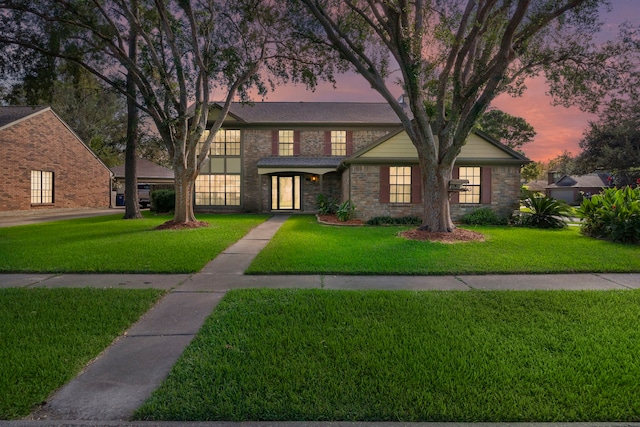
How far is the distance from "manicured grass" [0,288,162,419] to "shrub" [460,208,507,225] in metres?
12.9

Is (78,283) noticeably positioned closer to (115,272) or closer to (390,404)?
(115,272)

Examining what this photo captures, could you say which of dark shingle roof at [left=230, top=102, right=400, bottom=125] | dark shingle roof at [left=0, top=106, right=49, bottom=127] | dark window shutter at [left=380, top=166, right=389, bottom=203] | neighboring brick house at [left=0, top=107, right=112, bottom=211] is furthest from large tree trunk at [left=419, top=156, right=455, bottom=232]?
dark shingle roof at [left=0, top=106, right=49, bottom=127]

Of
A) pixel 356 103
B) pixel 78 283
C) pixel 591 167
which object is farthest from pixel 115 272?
pixel 591 167

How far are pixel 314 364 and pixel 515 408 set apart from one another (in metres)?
1.50

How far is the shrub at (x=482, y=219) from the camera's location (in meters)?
14.2

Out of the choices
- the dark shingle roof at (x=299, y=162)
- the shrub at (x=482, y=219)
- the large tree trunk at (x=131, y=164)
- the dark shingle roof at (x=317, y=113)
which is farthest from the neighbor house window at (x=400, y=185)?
the large tree trunk at (x=131, y=164)

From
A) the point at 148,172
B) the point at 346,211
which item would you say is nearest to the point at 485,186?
the point at 346,211

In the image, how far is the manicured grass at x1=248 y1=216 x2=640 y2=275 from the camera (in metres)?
6.28

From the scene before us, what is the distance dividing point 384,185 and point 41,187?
21.0 m

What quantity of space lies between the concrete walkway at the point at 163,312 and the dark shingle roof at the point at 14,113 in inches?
725

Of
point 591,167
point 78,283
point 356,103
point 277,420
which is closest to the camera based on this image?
point 277,420

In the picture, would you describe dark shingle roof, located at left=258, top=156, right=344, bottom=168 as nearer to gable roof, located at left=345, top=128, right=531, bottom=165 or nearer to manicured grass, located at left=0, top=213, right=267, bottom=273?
gable roof, located at left=345, top=128, right=531, bottom=165

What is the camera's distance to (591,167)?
98.6ft

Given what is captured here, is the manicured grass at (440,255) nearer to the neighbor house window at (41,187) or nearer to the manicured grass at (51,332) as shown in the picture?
the manicured grass at (51,332)
